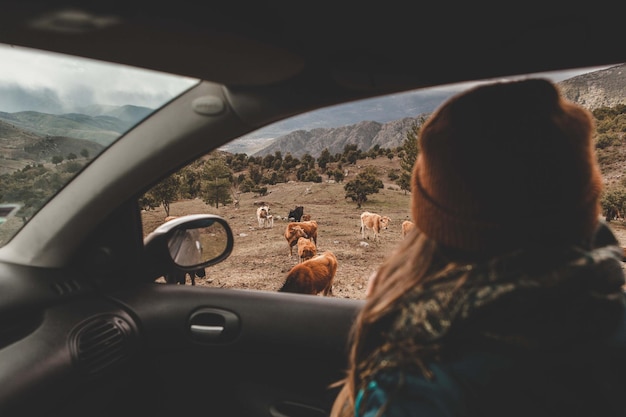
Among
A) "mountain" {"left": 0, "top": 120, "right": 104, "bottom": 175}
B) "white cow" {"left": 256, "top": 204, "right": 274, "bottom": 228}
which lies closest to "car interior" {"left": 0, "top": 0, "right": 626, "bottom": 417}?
"mountain" {"left": 0, "top": 120, "right": 104, "bottom": 175}

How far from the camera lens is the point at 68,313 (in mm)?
1833

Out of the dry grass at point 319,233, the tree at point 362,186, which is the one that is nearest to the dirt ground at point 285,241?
the dry grass at point 319,233

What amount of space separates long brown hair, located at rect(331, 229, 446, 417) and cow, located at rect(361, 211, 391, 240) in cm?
1245

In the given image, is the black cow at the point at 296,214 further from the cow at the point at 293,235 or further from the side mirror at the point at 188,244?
the side mirror at the point at 188,244

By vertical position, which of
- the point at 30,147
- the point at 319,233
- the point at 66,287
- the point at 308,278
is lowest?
the point at 319,233

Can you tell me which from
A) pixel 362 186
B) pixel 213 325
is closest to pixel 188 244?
pixel 213 325

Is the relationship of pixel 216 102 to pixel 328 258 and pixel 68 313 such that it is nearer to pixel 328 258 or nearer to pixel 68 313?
pixel 68 313

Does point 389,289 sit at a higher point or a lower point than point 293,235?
higher

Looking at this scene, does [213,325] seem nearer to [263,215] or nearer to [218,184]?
[218,184]

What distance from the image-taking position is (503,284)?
30.5 inches

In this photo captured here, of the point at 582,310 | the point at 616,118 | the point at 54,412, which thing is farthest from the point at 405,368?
the point at 616,118

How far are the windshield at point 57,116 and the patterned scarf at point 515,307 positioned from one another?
1333mm

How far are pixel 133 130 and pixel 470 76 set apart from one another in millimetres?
1465

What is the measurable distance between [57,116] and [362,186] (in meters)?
16.4
